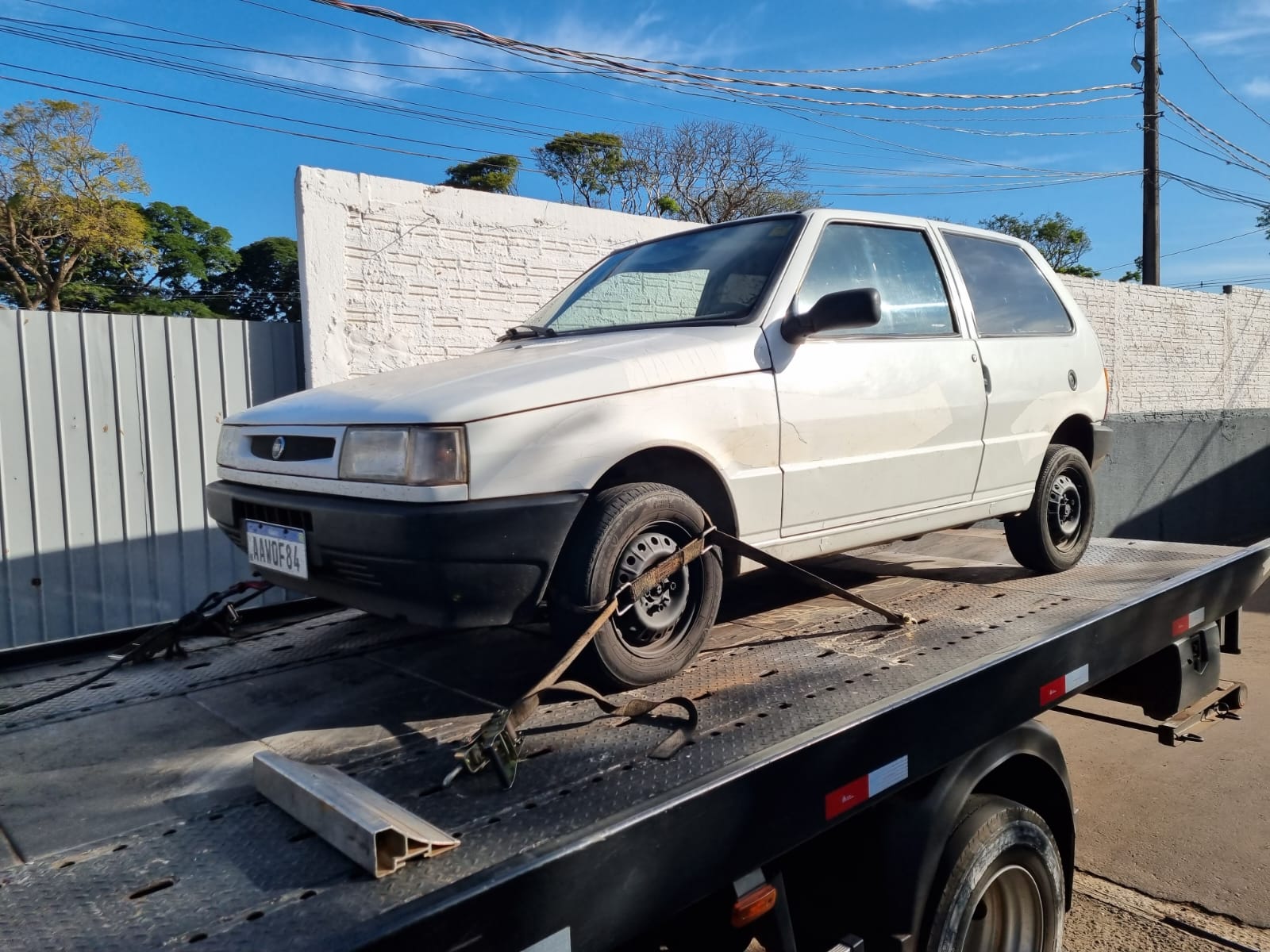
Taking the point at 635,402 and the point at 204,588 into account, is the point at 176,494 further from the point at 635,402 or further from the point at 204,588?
the point at 635,402

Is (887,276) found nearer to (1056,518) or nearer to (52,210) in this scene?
(1056,518)

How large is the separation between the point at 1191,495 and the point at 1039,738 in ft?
34.3

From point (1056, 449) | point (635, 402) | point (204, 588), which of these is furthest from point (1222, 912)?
point (204, 588)

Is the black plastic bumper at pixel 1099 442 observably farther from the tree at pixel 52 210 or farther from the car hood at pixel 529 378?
the tree at pixel 52 210

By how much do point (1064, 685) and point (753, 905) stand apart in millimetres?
1388

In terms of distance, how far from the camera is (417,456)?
2191 millimetres

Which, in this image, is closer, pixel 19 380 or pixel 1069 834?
pixel 1069 834

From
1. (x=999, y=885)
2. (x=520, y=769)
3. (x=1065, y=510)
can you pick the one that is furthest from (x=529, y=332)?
(x=1065, y=510)

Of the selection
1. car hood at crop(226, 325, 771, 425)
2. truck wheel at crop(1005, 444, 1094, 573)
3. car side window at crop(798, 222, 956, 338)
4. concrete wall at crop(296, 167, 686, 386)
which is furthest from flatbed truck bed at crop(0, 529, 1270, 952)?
concrete wall at crop(296, 167, 686, 386)

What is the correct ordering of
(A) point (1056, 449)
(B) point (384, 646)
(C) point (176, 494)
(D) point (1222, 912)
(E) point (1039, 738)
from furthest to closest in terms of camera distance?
1. (C) point (176, 494)
2. (A) point (1056, 449)
3. (D) point (1222, 912)
4. (B) point (384, 646)
5. (E) point (1039, 738)

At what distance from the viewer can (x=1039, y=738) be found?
2805mm

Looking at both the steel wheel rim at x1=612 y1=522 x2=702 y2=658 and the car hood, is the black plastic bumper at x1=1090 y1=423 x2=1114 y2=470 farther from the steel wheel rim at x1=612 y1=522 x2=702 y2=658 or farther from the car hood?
the steel wheel rim at x1=612 y1=522 x2=702 y2=658

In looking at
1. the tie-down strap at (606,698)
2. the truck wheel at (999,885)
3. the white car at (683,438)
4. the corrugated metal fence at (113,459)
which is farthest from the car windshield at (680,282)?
the corrugated metal fence at (113,459)

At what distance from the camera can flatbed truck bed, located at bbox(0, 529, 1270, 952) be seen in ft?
4.87
